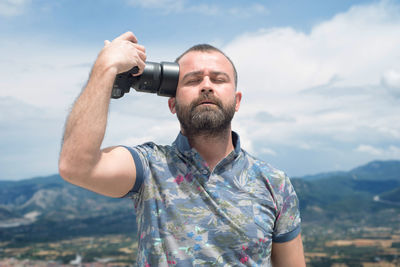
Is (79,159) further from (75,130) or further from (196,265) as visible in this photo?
(196,265)

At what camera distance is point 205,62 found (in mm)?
3449

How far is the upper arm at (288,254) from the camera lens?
11.4ft

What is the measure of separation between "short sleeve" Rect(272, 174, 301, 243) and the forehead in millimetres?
1111

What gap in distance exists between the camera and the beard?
10.5ft

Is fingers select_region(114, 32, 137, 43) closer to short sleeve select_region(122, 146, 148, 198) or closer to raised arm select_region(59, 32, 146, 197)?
raised arm select_region(59, 32, 146, 197)

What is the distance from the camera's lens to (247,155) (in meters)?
3.57

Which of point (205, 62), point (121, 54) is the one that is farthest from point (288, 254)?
point (121, 54)

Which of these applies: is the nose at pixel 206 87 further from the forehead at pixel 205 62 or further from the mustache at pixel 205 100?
the forehead at pixel 205 62

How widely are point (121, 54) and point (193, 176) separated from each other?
3.59 ft

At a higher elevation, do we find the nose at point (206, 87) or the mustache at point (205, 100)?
the nose at point (206, 87)

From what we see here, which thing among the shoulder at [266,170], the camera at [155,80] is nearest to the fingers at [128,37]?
the camera at [155,80]

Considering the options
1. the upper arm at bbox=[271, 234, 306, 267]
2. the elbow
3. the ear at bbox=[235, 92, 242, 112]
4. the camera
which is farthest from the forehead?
the upper arm at bbox=[271, 234, 306, 267]

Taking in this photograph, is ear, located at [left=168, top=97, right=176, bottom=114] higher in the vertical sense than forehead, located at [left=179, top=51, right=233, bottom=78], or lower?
lower

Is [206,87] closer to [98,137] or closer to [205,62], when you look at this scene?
[205,62]
